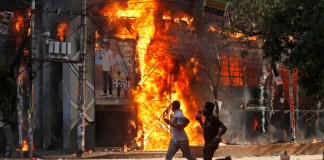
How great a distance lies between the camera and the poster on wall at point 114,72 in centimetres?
2759

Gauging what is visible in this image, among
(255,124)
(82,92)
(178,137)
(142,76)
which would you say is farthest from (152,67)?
(178,137)

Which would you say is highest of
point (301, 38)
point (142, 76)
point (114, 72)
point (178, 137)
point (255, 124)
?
point (114, 72)

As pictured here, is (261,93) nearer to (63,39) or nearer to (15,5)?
(63,39)

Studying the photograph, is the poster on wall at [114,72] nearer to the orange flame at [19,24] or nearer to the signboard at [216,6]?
the orange flame at [19,24]

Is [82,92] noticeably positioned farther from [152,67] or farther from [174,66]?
[174,66]

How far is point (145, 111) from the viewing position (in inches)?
1155

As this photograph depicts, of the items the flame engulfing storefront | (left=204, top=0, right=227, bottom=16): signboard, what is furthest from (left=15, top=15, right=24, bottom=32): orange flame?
(left=204, top=0, right=227, bottom=16): signboard

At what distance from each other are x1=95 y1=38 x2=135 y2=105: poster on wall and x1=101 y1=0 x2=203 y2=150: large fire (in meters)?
0.57

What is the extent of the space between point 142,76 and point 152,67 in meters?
0.78

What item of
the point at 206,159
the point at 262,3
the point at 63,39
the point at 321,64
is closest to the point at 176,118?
the point at 206,159

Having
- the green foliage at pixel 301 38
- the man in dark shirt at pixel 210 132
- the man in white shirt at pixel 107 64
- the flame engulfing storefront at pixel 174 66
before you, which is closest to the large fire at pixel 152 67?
the flame engulfing storefront at pixel 174 66

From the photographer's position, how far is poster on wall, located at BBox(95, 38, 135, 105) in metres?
27.6

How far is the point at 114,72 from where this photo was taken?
2781 centimetres

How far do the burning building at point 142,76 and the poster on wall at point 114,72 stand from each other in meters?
0.05
